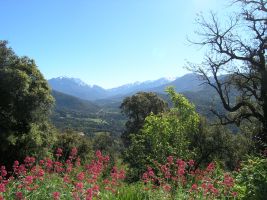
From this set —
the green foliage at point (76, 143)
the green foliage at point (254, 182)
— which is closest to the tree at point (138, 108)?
the green foliage at point (76, 143)

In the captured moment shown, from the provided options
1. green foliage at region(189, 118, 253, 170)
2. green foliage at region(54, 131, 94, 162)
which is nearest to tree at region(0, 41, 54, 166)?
green foliage at region(189, 118, 253, 170)

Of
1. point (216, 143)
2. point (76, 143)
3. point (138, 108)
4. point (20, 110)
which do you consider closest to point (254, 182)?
point (20, 110)

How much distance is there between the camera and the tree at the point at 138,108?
173 ft

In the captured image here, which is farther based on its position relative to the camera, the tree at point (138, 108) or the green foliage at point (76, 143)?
the tree at point (138, 108)

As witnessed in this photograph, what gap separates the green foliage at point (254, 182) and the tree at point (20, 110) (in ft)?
55.1

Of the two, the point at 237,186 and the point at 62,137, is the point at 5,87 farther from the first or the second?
the point at 62,137

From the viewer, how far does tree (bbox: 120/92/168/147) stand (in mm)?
52750

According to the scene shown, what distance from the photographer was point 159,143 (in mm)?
23297

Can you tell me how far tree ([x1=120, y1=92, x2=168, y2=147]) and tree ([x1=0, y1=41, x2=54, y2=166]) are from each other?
27.8 m

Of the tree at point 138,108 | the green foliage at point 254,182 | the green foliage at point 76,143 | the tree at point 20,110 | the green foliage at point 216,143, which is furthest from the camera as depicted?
the tree at point 138,108

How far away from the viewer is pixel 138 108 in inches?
2073

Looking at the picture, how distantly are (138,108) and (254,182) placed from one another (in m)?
44.6

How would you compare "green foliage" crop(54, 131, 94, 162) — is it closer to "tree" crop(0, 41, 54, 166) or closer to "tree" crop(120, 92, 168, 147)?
"tree" crop(120, 92, 168, 147)

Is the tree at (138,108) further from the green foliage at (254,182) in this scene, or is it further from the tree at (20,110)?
the green foliage at (254,182)
